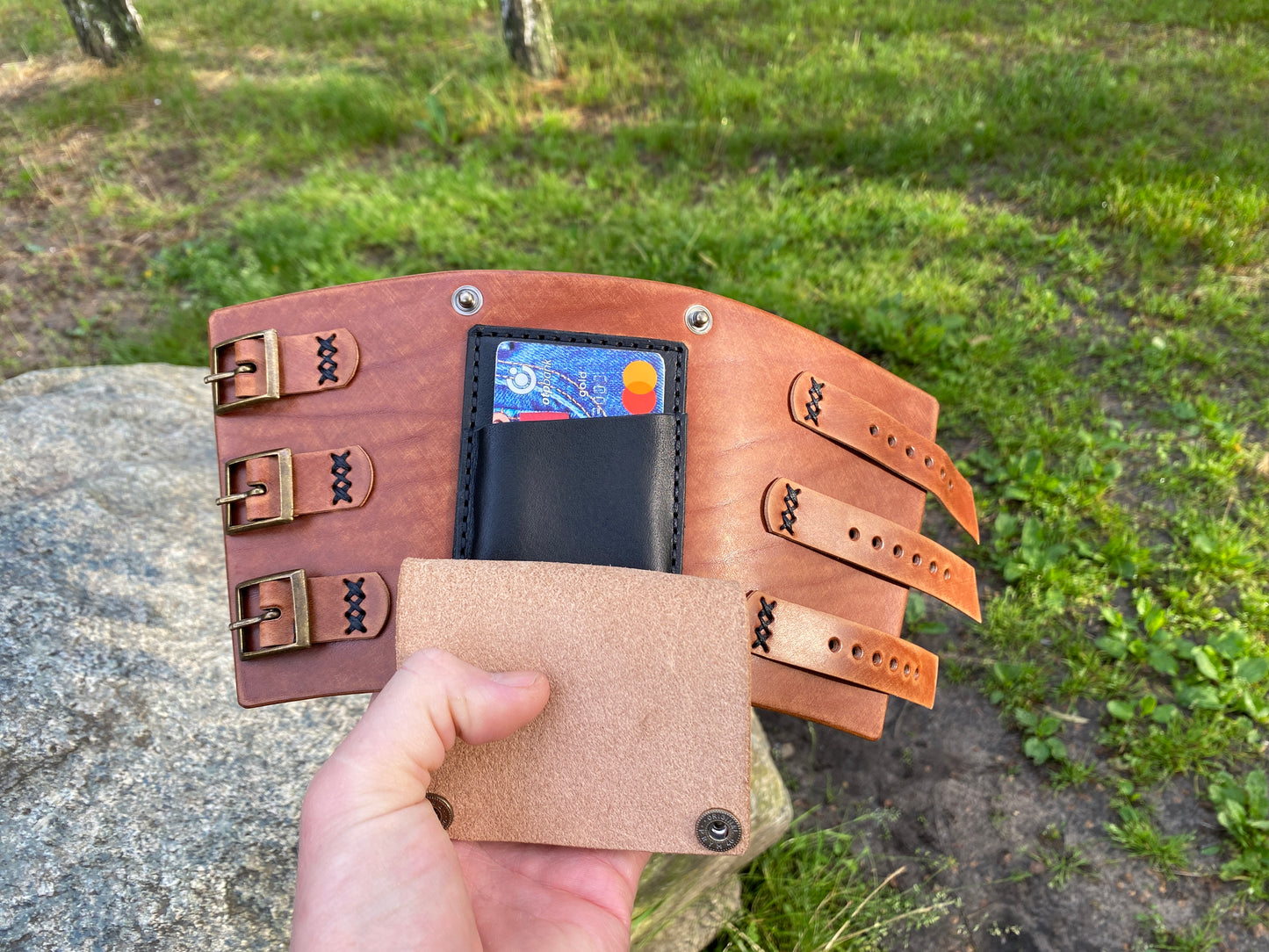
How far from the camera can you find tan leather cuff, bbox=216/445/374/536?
1.66 m

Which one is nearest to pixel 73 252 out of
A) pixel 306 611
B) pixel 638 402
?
pixel 306 611

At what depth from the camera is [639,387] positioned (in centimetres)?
174

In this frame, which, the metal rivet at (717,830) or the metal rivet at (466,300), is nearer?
the metal rivet at (717,830)

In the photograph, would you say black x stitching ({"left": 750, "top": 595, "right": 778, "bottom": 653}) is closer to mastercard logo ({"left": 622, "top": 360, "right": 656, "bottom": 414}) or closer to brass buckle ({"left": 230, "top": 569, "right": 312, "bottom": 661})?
mastercard logo ({"left": 622, "top": 360, "right": 656, "bottom": 414})

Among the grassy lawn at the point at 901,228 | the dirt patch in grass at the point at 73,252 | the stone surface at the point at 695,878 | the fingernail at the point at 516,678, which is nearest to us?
the fingernail at the point at 516,678

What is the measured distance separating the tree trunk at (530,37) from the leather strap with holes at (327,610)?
4447mm

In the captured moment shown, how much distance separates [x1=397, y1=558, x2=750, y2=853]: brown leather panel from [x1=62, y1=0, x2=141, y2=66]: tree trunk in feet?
21.4

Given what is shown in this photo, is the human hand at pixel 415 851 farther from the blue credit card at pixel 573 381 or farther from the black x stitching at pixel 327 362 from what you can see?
the black x stitching at pixel 327 362

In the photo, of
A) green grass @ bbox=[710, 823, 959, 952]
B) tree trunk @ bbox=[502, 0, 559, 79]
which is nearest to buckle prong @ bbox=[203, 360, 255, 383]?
green grass @ bbox=[710, 823, 959, 952]

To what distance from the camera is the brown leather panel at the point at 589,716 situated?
137 cm

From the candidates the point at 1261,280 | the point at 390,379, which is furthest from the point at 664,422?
the point at 1261,280

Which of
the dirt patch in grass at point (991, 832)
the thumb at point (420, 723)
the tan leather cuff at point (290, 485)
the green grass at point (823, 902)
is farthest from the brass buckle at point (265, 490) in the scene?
the dirt patch in grass at point (991, 832)

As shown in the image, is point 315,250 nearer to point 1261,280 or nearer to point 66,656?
point 66,656

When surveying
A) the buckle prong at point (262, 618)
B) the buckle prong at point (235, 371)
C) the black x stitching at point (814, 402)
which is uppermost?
the buckle prong at point (235, 371)
